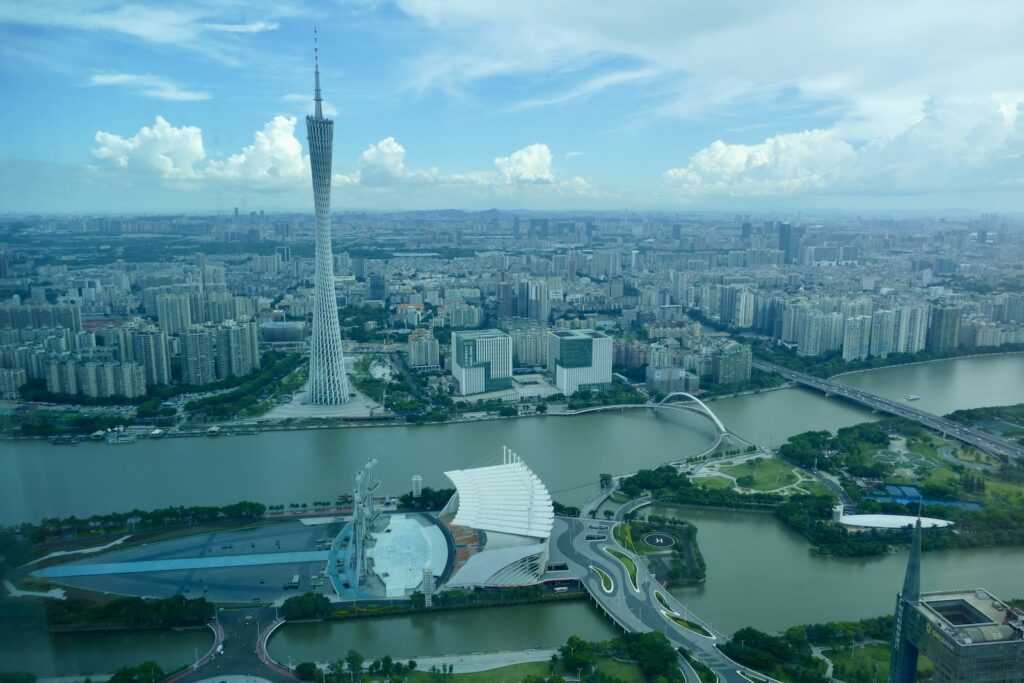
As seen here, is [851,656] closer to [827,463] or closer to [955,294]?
[827,463]

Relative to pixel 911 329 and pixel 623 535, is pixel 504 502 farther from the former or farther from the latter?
pixel 911 329

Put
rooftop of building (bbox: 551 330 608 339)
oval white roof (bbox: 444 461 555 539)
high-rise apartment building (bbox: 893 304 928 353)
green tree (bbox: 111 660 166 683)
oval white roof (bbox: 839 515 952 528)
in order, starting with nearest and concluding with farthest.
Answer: green tree (bbox: 111 660 166 683) → oval white roof (bbox: 444 461 555 539) → oval white roof (bbox: 839 515 952 528) → rooftop of building (bbox: 551 330 608 339) → high-rise apartment building (bbox: 893 304 928 353)

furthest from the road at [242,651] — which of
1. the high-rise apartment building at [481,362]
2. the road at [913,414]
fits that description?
the road at [913,414]

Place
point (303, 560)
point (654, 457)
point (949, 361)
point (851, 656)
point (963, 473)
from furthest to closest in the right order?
point (949, 361) < point (654, 457) < point (963, 473) < point (303, 560) < point (851, 656)

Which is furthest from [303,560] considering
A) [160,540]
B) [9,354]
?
[9,354]

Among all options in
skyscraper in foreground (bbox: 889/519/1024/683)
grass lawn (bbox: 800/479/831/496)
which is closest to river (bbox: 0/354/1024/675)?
grass lawn (bbox: 800/479/831/496)

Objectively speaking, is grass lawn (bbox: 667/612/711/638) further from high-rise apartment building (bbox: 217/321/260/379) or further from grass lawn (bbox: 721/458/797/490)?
high-rise apartment building (bbox: 217/321/260/379)

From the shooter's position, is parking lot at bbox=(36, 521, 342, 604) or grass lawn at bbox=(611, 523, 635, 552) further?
grass lawn at bbox=(611, 523, 635, 552)

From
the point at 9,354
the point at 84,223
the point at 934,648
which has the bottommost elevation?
the point at 934,648
